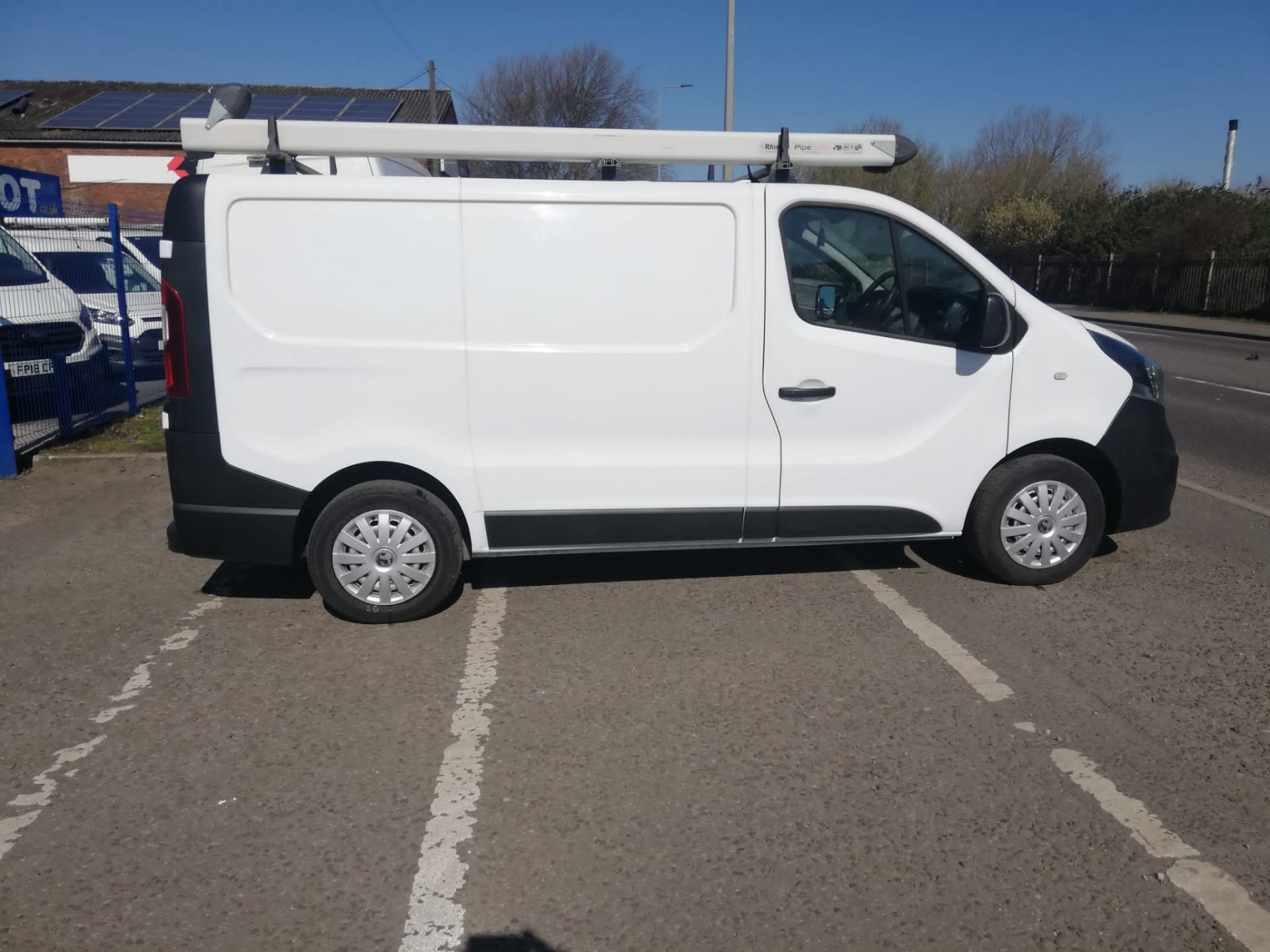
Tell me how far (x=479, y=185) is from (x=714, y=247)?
1099 mm

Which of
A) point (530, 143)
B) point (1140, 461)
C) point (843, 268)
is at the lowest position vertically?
point (1140, 461)

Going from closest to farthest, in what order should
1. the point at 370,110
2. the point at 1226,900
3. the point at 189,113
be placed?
1. the point at 1226,900
2. the point at 189,113
3. the point at 370,110

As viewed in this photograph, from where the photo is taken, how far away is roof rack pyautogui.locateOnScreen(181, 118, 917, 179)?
4.68m

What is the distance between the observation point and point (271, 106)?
2494cm

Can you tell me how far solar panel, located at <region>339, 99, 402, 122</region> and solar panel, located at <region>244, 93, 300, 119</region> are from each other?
1394mm

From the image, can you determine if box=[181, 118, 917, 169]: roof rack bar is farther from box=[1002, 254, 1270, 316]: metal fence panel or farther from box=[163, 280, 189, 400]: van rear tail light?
box=[1002, 254, 1270, 316]: metal fence panel

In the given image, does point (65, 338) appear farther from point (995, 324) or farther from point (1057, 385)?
point (1057, 385)

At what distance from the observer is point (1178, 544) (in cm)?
606

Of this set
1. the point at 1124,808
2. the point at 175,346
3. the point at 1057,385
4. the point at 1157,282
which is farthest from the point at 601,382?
the point at 1157,282

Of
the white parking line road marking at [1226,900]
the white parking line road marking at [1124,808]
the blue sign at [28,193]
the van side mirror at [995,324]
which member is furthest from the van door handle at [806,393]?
the blue sign at [28,193]

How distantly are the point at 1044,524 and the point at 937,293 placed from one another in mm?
1320

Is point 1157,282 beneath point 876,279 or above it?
above

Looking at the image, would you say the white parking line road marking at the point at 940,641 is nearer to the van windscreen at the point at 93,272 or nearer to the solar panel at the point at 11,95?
the van windscreen at the point at 93,272

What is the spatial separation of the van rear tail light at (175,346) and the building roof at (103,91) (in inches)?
1036
